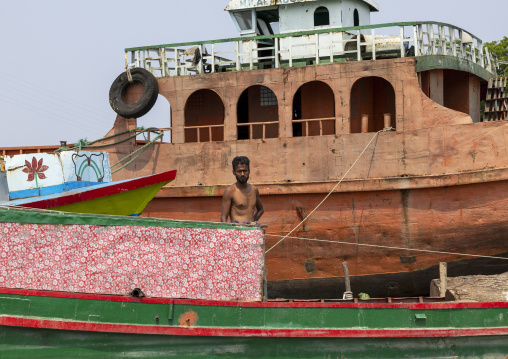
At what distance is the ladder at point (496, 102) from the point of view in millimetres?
12820

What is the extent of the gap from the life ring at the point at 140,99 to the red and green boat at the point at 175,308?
6029mm

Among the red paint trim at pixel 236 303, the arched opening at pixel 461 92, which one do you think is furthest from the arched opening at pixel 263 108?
the red paint trim at pixel 236 303

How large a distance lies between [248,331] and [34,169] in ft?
14.6

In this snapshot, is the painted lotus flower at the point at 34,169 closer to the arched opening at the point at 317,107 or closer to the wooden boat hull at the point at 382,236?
the wooden boat hull at the point at 382,236

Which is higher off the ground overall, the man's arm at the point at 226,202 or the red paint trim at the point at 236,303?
the man's arm at the point at 226,202

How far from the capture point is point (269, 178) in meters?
12.1

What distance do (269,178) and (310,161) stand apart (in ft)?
2.46

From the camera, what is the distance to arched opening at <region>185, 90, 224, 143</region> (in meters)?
14.0

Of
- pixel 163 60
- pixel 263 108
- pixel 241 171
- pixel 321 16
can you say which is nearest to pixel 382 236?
pixel 263 108

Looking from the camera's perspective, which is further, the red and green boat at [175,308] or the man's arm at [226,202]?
the man's arm at [226,202]

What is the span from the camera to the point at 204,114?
14.1 meters

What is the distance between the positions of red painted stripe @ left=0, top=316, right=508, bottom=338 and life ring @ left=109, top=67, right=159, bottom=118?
6541 millimetres

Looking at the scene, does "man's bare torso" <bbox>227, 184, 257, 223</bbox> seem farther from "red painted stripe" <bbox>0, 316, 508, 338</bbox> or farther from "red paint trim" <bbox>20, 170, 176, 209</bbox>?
"red paint trim" <bbox>20, 170, 176, 209</bbox>

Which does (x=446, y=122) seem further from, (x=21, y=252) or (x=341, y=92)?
(x=21, y=252)
